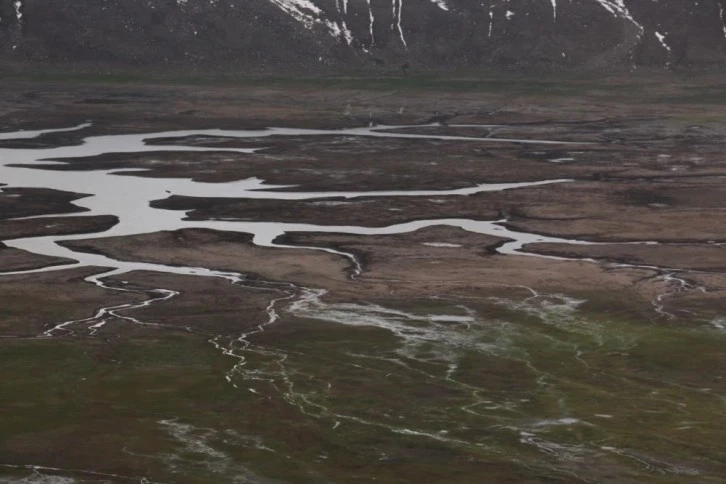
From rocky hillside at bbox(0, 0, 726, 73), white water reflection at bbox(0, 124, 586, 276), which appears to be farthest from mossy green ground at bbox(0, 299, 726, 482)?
rocky hillside at bbox(0, 0, 726, 73)

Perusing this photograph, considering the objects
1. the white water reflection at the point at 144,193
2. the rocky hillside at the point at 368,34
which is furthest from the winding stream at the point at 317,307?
the rocky hillside at the point at 368,34

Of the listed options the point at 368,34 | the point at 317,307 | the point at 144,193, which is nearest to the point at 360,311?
the point at 317,307

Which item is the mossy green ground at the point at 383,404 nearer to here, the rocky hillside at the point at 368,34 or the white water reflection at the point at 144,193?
the white water reflection at the point at 144,193

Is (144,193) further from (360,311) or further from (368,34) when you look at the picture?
(368,34)

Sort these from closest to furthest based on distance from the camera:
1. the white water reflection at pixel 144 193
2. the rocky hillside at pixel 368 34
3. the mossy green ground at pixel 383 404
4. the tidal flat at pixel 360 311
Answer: the mossy green ground at pixel 383 404, the tidal flat at pixel 360 311, the white water reflection at pixel 144 193, the rocky hillside at pixel 368 34

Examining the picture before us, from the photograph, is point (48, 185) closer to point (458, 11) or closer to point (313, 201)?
Result: point (313, 201)

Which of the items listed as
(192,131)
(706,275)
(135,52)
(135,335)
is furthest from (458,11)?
(135,335)

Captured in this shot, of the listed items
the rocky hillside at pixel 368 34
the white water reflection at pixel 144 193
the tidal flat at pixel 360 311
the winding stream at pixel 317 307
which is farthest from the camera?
the rocky hillside at pixel 368 34

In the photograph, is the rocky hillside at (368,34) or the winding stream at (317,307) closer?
the winding stream at (317,307)
